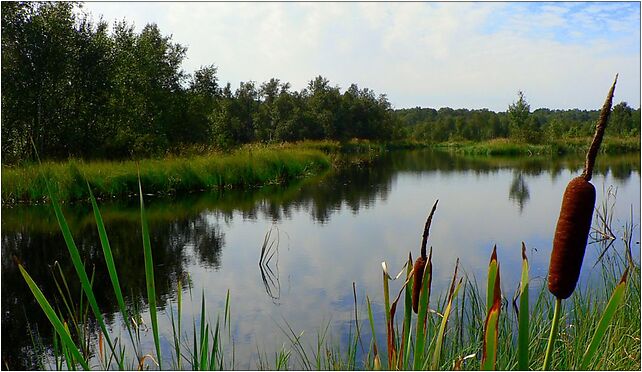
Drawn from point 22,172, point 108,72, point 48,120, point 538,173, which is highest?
point 108,72

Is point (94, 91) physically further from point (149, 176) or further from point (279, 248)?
point (279, 248)

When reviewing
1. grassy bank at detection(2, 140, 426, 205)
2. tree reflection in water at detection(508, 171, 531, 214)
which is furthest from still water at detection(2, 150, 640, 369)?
grassy bank at detection(2, 140, 426, 205)

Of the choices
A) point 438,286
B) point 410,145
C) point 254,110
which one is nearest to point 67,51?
point 438,286

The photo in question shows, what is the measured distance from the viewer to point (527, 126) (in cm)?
3838

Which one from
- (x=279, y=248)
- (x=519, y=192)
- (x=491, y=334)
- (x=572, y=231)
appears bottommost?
(x=519, y=192)

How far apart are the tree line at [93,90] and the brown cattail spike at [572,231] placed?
1156cm

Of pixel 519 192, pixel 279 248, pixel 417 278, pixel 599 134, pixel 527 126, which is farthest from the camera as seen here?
pixel 527 126

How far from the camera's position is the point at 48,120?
55.3 ft

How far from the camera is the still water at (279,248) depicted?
514 centimetres

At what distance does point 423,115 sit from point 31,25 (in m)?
70.2

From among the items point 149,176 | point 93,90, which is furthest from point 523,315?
point 93,90

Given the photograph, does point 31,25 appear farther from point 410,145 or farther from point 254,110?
point 410,145

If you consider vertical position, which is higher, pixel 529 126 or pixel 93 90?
pixel 93 90

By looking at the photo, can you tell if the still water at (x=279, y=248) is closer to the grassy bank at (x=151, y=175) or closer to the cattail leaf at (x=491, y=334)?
the grassy bank at (x=151, y=175)
